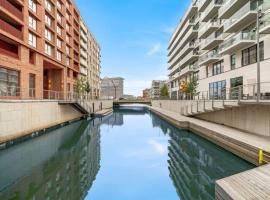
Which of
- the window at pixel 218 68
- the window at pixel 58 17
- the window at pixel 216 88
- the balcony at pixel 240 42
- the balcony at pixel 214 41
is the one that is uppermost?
the window at pixel 58 17

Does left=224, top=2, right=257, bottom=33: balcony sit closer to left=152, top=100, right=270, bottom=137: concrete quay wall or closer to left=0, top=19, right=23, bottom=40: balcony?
left=152, top=100, right=270, bottom=137: concrete quay wall

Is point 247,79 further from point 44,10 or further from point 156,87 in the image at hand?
point 156,87

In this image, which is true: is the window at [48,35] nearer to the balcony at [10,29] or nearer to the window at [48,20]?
the window at [48,20]

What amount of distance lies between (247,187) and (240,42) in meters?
21.2

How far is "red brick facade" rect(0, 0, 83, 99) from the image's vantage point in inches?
864

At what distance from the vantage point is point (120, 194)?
8.97 meters

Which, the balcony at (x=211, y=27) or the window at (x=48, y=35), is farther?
the balcony at (x=211, y=27)

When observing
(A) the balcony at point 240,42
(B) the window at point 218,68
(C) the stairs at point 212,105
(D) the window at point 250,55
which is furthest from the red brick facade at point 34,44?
(B) the window at point 218,68

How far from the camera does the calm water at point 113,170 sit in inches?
352

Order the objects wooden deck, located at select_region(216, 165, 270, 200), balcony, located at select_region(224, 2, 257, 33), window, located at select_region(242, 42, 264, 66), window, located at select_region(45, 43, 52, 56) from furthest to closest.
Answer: window, located at select_region(45, 43, 52, 56)
balcony, located at select_region(224, 2, 257, 33)
window, located at select_region(242, 42, 264, 66)
wooden deck, located at select_region(216, 165, 270, 200)

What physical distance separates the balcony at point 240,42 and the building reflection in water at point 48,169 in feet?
63.3

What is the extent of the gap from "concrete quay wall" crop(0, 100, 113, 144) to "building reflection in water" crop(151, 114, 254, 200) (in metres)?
12.3

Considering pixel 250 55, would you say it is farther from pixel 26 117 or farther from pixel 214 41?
pixel 26 117

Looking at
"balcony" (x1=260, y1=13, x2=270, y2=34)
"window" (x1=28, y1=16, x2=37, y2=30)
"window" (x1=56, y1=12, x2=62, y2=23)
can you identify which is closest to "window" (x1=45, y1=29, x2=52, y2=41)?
"window" (x1=28, y1=16, x2=37, y2=30)
